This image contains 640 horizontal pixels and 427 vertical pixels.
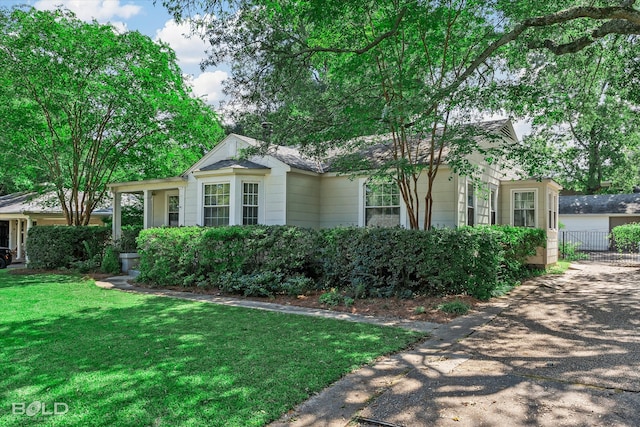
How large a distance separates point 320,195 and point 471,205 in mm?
4671

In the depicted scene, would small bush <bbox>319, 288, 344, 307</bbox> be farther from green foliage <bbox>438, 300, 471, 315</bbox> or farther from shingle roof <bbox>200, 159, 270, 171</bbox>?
shingle roof <bbox>200, 159, 270, 171</bbox>

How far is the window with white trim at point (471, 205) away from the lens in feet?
39.1

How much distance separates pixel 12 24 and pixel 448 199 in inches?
590

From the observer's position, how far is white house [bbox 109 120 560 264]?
1192 cm

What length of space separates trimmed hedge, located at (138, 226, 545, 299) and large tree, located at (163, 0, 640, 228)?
5.31 feet

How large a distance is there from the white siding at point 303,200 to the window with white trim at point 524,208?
6923 mm

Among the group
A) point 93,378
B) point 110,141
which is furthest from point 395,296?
point 110,141

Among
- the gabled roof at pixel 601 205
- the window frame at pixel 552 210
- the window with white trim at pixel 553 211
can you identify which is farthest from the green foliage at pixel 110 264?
the gabled roof at pixel 601 205

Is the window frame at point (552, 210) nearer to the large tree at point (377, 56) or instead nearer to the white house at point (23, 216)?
the large tree at point (377, 56)

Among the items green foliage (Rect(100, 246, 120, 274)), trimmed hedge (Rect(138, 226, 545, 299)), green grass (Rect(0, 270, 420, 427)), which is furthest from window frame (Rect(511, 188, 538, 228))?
green foliage (Rect(100, 246, 120, 274))

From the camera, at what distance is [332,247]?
30.4 feet

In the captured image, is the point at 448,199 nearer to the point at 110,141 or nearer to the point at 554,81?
the point at 554,81

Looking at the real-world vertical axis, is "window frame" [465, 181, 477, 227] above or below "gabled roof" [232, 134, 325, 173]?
below

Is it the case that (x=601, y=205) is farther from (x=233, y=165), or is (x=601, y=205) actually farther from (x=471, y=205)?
(x=233, y=165)
